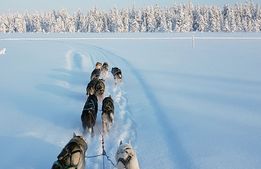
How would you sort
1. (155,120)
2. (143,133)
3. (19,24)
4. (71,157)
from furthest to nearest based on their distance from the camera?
(19,24) < (155,120) < (143,133) < (71,157)

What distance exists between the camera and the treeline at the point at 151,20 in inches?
2495

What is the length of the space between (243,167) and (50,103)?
5.18m

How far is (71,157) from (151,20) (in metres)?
72.8

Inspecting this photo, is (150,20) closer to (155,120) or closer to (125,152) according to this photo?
(155,120)

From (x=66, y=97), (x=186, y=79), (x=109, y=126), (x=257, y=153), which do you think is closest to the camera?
(x=257, y=153)

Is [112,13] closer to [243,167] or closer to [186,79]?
[186,79]

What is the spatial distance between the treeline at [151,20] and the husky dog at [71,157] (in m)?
64.2

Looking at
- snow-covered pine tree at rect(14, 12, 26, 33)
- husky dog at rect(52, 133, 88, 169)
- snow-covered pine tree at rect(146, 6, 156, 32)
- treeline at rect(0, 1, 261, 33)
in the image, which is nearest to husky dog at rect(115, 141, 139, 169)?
husky dog at rect(52, 133, 88, 169)

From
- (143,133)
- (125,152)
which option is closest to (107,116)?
(143,133)

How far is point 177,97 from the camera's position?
5660 mm

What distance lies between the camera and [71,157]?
241 centimetres

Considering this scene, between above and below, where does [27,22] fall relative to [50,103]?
above

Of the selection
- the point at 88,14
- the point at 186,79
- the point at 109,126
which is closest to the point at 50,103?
the point at 109,126

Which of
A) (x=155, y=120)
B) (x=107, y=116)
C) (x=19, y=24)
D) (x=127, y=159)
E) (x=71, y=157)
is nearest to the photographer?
(x=71, y=157)
